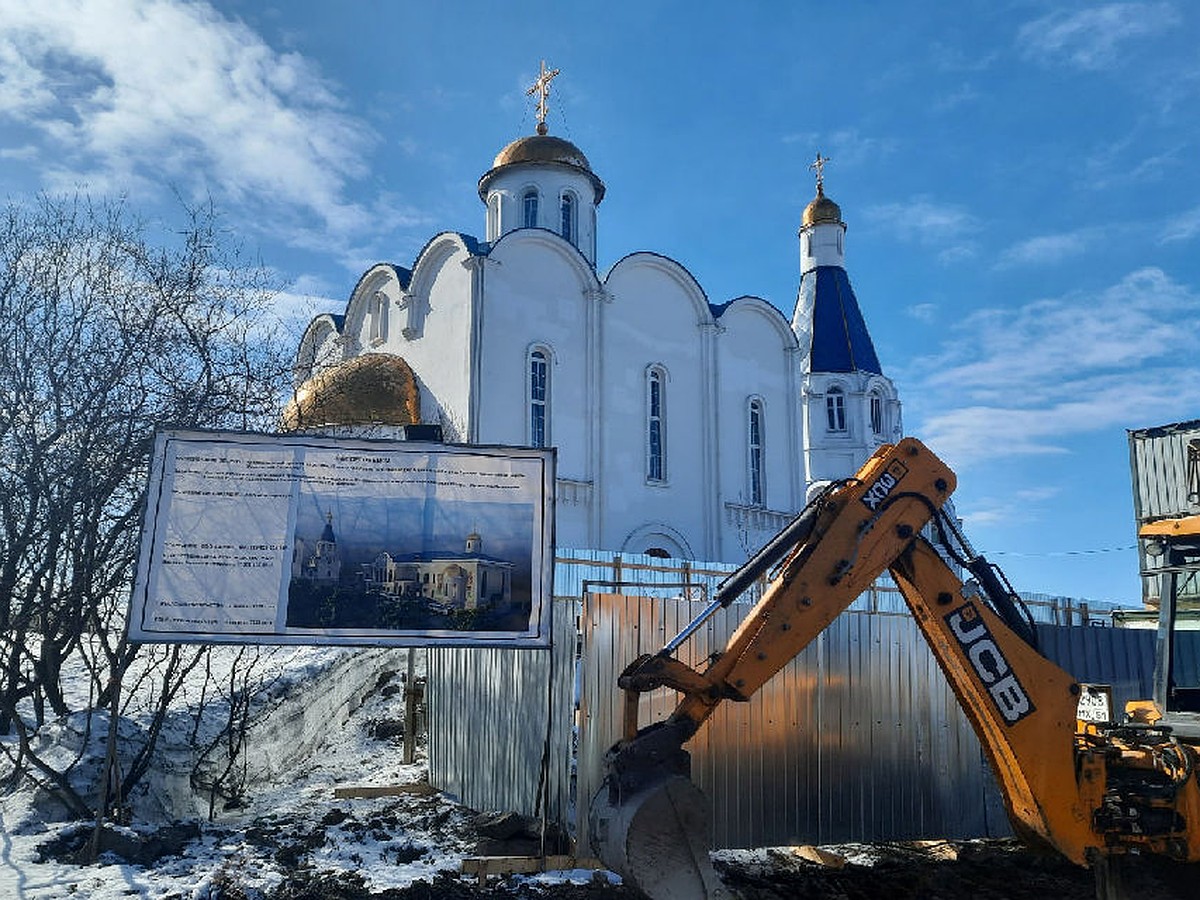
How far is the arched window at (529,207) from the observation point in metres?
24.5

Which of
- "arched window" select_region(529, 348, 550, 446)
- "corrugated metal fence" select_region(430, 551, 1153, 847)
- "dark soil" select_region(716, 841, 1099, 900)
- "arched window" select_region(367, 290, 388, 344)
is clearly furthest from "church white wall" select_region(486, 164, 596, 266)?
"dark soil" select_region(716, 841, 1099, 900)

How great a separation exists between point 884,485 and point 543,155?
20.1 meters

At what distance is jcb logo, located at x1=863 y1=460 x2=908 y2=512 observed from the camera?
6.14m

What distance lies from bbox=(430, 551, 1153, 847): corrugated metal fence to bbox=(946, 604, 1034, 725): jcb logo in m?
2.05

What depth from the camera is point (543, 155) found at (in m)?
24.6

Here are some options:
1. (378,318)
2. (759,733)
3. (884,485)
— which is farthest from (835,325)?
(884,485)

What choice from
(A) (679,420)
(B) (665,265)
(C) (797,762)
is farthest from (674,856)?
(B) (665,265)

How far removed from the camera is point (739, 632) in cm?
591

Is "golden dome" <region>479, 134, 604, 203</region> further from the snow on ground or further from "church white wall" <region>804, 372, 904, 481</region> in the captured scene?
the snow on ground

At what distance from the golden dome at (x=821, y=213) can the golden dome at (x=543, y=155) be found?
482 inches

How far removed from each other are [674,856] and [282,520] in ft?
12.0

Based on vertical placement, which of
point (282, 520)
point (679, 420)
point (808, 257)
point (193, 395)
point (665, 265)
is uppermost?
point (808, 257)

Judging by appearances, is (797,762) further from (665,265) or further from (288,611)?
(665,265)

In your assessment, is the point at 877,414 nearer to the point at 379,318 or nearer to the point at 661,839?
the point at 379,318
